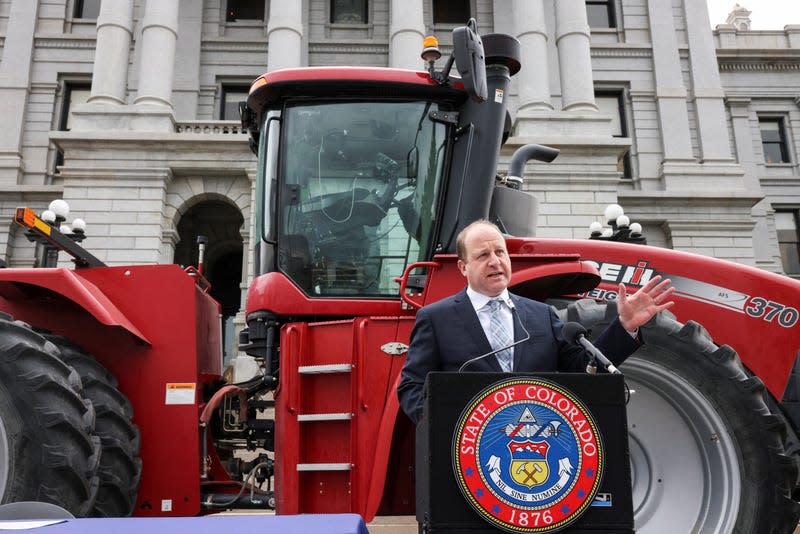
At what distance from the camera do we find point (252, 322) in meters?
4.40

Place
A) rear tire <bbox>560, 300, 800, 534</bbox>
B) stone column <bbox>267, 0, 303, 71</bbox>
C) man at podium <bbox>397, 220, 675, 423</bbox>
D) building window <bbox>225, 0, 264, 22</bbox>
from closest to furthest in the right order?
man at podium <bbox>397, 220, 675, 423</bbox> → rear tire <bbox>560, 300, 800, 534</bbox> → stone column <bbox>267, 0, 303, 71</bbox> → building window <bbox>225, 0, 264, 22</bbox>

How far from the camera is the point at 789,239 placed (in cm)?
3078

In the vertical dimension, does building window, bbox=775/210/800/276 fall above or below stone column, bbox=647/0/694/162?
below

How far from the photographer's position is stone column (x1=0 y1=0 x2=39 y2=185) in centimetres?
2561

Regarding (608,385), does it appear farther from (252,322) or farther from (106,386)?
(106,386)

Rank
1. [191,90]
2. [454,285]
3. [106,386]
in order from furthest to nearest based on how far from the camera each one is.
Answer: [191,90], [106,386], [454,285]

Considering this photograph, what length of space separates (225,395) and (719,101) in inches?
1150

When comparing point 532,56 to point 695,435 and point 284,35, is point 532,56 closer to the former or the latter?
point 284,35

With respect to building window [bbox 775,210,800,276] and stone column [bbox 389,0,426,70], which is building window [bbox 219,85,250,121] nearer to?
stone column [bbox 389,0,426,70]

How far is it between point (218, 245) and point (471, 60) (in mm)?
25455

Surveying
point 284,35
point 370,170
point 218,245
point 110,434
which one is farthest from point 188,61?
point 110,434

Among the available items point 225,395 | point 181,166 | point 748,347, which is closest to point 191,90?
point 181,166

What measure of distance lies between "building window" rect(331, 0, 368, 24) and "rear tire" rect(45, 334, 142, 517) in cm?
2682

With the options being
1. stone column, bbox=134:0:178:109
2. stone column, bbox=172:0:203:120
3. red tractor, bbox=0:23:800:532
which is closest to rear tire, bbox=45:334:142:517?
red tractor, bbox=0:23:800:532
